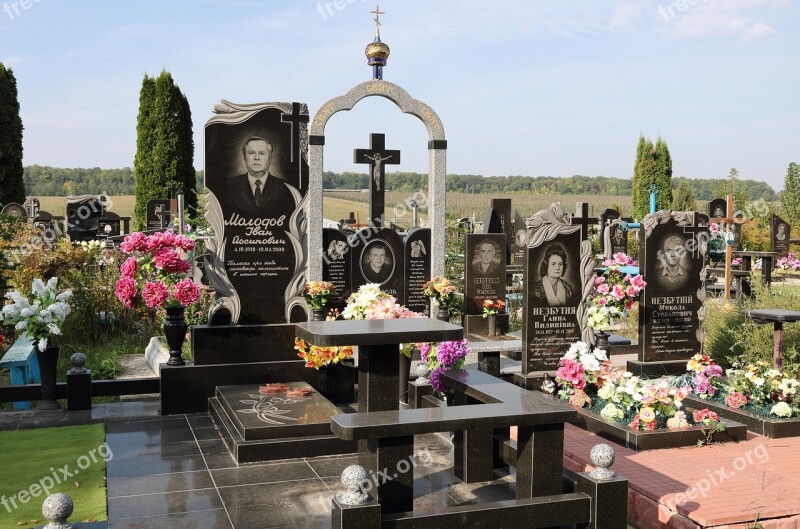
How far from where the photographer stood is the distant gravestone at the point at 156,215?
20.2 m

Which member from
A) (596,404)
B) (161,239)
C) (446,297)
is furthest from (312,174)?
(596,404)

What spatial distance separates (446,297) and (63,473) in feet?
23.2

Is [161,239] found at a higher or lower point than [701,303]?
higher

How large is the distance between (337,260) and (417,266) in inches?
61.6

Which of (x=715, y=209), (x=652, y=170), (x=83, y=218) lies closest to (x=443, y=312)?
(x=83, y=218)

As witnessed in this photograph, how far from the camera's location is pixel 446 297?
40.5ft

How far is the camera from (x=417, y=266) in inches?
555

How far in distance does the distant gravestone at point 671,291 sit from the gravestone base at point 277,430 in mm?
4565

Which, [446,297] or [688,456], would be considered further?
[446,297]

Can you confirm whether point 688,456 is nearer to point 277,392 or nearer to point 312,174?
point 277,392

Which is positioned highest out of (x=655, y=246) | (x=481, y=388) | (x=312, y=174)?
(x=312, y=174)

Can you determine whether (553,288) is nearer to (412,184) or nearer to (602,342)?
(602,342)

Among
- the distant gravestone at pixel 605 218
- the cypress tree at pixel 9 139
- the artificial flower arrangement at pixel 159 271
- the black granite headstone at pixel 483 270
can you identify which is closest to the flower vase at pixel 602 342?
the black granite headstone at pixel 483 270
